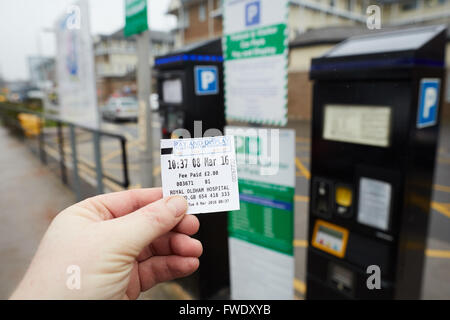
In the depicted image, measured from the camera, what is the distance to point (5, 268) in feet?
6.17

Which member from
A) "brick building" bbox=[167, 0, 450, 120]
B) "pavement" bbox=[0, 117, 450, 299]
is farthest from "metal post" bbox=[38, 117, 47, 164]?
"brick building" bbox=[167, 0, 450, 120]

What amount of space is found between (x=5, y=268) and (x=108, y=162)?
4.18 feet

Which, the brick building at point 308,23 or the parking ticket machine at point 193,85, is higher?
the brick building at point 308,23

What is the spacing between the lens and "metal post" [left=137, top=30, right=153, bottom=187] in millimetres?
2154

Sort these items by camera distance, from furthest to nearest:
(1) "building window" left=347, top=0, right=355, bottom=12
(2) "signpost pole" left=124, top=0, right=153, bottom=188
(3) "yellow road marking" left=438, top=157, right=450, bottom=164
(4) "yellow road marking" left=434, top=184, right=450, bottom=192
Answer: (1) "building window" left=347, top=0, right=355, bottom=12 < (3) "yellow road marking" left=438, top=157, right=450, bottom=164 < (4) "yellow road marking" left=434, top=184, right=450, bottom=192 < (2) "signpost pole" left=124, top=0, right=153, bottom=188

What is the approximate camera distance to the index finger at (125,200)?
2.76 ft

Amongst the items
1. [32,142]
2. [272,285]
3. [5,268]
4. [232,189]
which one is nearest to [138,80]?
[5,268]

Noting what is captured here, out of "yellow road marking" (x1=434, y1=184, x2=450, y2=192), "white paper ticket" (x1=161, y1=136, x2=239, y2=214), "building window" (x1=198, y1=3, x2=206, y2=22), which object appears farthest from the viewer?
"yellow road marking" (x1=434, y1=184, x2=450, y2=192)

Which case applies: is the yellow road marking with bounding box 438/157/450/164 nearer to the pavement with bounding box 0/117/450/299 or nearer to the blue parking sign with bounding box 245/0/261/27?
the pavement with bounding box 0/117/450/299

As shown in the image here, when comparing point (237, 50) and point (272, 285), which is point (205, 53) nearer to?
point (237, 50)

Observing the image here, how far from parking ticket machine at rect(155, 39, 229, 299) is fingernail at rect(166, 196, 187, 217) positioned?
1349 millimetres

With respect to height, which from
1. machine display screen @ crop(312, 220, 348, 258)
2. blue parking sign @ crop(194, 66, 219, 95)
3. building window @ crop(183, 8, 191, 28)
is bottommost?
machine display screen @ crop(312, 220, 348, 258)

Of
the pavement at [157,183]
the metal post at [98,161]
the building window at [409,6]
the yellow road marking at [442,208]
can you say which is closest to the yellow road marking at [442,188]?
the pavement at [157,183]

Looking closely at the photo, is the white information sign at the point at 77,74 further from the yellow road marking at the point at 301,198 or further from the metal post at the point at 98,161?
the yellow road marking at the point at 301,198
